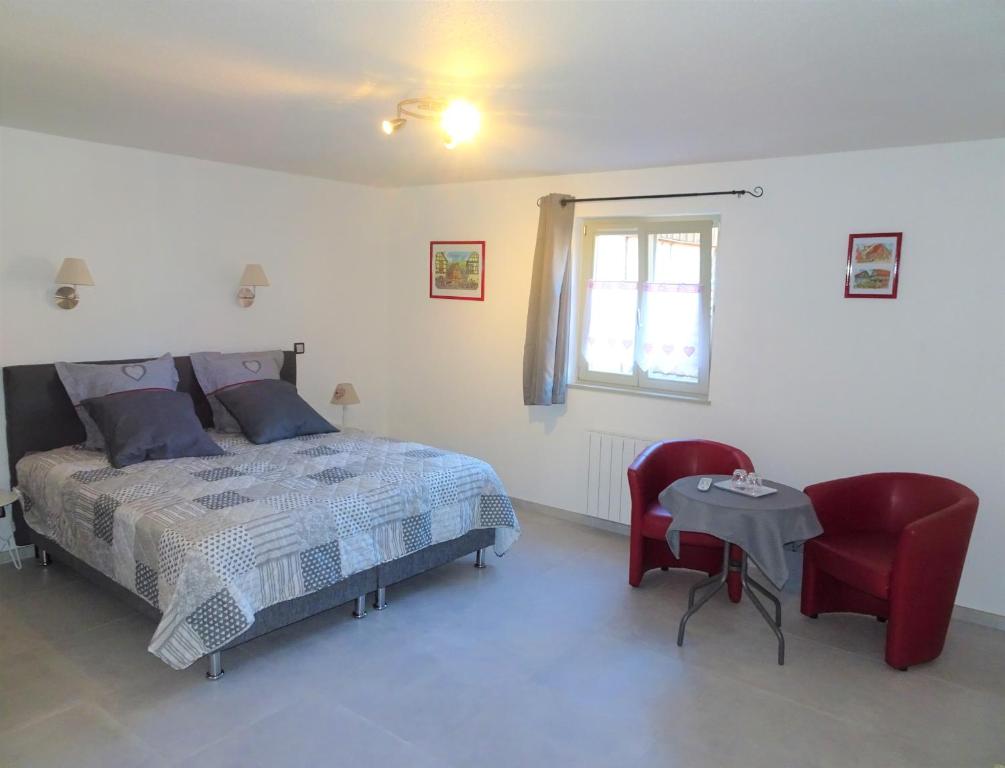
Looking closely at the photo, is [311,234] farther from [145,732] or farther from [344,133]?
[145,732]

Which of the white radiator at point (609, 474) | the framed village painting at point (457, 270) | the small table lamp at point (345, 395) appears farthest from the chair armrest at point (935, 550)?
the small table lamp at point (345, 395)

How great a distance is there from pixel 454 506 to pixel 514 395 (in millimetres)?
1612

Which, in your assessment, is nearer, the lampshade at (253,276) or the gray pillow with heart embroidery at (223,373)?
the gray pillow with heart embroidery at (223,373)

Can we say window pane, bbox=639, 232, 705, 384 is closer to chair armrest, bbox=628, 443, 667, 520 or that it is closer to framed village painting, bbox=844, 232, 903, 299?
chair armrest, bbox=628, 443, 667, 520

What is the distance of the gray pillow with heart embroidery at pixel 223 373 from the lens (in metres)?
4.48

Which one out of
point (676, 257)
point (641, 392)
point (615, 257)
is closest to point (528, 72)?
point (676, 257)

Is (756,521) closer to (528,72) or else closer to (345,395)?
(528,72)

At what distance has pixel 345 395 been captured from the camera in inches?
207

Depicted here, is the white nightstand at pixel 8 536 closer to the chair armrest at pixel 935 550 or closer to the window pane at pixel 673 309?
the window pane at pixel 673 309

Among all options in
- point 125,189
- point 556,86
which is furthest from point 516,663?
point 125,189

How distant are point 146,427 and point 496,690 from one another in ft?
7.64

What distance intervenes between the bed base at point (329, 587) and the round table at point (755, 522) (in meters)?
1.21

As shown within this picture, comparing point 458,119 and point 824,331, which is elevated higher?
point 458,119

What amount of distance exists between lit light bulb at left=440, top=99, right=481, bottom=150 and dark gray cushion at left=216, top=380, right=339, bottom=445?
208 cm
